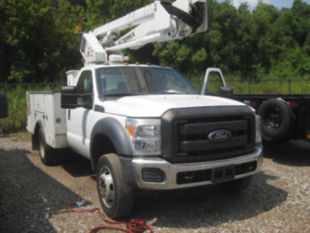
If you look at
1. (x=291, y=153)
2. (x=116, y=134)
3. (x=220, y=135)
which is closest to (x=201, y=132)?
(x=220, y=135)

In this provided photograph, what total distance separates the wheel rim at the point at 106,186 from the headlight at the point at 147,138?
0.64 meters

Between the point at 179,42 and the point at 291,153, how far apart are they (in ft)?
76.0

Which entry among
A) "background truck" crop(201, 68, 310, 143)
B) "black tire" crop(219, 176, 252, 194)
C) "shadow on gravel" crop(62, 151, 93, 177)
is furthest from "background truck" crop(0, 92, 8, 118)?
"background truck" crop(201, 68, 310, 143)

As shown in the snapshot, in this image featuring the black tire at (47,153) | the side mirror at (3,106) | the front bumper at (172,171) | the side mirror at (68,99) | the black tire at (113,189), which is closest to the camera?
the side mirror at (3,106)

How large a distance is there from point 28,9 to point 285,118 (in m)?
20.0

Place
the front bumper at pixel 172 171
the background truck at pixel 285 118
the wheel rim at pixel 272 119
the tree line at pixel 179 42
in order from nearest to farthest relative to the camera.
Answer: the front bumper at pixel 172 171
the background truck at pixel 285 118
the wheel rim at pixel 272 119
the tree line at pixel 179 42

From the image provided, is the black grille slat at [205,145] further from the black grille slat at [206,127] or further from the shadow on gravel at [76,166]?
→ the shadow on gravel at [76,166]

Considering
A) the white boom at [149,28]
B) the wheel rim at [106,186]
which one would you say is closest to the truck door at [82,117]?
the wheel rim at [106,186]

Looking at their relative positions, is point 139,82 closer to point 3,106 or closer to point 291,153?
point 3,106

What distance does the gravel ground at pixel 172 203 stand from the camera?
4.49m

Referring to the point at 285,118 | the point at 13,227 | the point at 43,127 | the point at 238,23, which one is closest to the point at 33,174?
the point at 43,127

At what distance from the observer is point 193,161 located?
14.0ft

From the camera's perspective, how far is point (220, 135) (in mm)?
4398

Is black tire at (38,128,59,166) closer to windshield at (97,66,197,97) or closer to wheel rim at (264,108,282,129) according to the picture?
windshield at (97,66,197,97)
